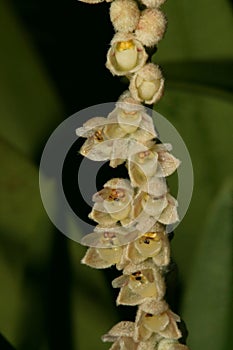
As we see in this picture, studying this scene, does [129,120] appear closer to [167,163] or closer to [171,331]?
[167,163]

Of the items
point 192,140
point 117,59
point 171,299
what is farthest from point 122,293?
point 192,140

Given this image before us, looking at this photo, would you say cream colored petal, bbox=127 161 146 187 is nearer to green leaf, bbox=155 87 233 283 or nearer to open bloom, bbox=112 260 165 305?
open bloom, bbox=112 260 165 305

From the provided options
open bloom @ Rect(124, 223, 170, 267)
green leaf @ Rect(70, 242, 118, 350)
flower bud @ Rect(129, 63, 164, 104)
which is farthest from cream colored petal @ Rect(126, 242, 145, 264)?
green leaf @ Rect(70, 242, 118, 350)

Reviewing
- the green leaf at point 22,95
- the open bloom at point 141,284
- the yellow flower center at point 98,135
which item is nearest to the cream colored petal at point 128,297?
the open bloom at point 141,284

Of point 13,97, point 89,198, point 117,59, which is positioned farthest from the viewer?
point 13,97

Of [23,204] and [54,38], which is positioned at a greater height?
[54,38]

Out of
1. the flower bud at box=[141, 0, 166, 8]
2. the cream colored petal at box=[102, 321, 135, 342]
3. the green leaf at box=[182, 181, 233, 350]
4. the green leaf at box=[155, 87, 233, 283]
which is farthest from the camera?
the green leaf at box=[155, 87, 233, 283]

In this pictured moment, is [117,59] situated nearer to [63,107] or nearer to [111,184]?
[111,184]
